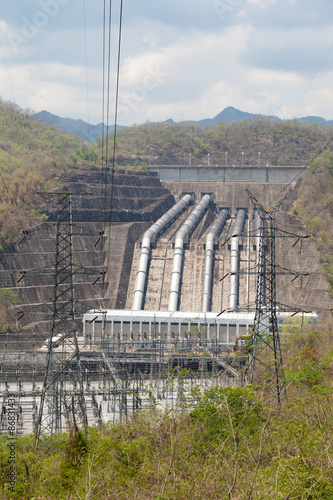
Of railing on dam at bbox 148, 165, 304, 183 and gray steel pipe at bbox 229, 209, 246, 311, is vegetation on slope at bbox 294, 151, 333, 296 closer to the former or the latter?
railing on dam at bbox 148, 165, 304, 183

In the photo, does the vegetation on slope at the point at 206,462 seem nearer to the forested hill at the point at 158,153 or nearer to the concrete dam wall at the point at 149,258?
the concrete dam wall at the point at 149,258

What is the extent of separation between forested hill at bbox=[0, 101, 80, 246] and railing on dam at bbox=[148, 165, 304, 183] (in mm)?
14409

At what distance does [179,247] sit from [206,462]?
45.3 meters

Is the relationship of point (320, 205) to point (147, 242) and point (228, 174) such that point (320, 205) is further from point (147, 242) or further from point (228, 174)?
point (147, 242)

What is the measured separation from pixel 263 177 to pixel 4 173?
31.7 m

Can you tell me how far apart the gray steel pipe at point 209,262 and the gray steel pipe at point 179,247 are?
84.6 inches

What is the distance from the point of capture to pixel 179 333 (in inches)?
1655

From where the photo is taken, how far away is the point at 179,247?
53438 mm

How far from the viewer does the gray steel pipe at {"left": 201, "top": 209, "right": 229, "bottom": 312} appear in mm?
48959

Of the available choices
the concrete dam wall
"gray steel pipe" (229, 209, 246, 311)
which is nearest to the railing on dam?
the concrete dam wall

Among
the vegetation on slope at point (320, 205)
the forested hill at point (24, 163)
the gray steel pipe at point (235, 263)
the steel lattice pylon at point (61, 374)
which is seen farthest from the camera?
the forested hill at point (24, 163)

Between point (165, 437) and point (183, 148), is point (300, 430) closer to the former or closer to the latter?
point (165, 437)

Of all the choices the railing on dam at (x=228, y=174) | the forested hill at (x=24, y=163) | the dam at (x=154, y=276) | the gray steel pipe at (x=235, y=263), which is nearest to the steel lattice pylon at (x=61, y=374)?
the dam at (x=154, y=276)

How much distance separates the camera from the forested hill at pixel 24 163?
2203 inches
